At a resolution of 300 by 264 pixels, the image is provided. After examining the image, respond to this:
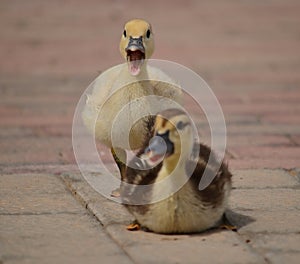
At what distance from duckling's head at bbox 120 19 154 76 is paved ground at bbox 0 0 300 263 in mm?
789

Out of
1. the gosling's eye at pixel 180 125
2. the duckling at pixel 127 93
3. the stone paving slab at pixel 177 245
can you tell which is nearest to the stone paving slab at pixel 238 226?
the stone paving slab at pixel 177 245

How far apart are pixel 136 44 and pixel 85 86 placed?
3.45m

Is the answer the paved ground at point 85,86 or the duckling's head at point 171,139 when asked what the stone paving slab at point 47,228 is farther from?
the duckling's head at point 171,139

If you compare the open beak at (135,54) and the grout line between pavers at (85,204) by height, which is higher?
the open beak at (135,54)

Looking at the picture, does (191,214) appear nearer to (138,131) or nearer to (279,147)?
(138,131)

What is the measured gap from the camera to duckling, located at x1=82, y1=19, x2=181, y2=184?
479 cm

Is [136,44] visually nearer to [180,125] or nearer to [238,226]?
[180,125]

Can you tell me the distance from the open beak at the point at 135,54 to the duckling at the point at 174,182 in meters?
0.85

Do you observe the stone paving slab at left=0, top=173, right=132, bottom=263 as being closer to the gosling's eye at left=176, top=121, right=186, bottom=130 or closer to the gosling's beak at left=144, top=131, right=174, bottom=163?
Result: the gosling's beak at left=144, top=131, right=174, bottom=163

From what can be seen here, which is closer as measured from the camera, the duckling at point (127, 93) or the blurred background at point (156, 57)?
the duckling at point (127, 93)

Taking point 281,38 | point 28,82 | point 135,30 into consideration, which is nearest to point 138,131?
point 135,30

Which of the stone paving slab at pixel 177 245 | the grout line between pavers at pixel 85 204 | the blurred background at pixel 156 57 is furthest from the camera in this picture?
the blurred background at pixel 156 57

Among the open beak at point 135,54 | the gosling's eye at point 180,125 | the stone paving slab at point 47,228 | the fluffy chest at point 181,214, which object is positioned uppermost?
the open beak at point 135,54

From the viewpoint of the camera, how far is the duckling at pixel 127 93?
4.79 metres
